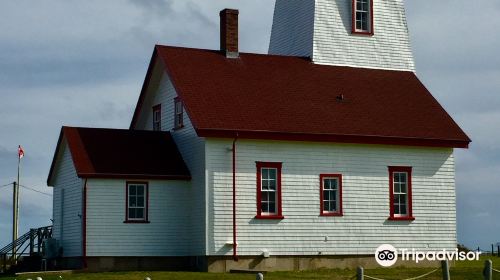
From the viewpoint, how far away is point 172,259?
37812 millimetres

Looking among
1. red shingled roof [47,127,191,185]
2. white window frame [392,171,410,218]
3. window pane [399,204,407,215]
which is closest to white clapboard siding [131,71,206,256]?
red shingled roof [47,127,191,185]

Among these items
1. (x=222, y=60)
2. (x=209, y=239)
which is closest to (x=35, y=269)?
(x=209, y=239)

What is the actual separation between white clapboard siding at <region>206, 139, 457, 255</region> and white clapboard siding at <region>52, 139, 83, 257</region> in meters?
5.17

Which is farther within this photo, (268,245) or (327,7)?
(327,7)

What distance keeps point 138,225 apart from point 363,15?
1532 cm

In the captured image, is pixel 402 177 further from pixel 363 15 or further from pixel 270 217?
pixel 363 15

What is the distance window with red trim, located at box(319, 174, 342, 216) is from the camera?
38.8 m

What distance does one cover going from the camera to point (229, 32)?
42.1 metres

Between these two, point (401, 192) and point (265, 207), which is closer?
point (265, 207)

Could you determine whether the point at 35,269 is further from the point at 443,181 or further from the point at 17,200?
the point at 443,181

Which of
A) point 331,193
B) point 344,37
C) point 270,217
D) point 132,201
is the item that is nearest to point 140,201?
point 132,201

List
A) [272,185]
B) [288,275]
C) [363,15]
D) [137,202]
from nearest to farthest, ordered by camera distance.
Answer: [288,275], [137,202], [272,185], [363,15]

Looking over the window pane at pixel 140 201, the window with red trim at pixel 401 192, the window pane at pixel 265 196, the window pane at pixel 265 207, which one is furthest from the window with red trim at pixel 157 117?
the window with red trim at pixel 401 192

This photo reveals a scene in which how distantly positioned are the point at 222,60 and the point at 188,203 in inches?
270
